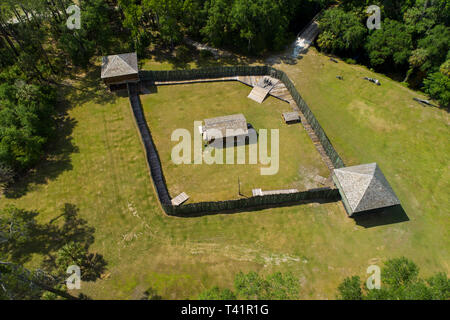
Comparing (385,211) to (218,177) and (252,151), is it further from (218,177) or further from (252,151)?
(218,177)

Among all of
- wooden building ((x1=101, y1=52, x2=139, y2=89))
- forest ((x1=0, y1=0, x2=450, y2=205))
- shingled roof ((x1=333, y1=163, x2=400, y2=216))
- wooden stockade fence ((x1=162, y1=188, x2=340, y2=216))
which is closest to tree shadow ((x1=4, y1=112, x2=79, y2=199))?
forest ((x1=0, y1=0, x2=450, y2=205))

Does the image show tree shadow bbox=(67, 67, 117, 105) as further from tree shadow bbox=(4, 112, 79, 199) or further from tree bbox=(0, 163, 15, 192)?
tree bbox=(0, 163, 15, 192)

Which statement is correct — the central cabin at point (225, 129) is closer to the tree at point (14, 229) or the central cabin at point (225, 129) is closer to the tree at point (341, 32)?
the tree at point (14, 229)

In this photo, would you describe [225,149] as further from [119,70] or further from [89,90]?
[89,90]

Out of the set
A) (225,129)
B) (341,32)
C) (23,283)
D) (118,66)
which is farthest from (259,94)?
(23,283)

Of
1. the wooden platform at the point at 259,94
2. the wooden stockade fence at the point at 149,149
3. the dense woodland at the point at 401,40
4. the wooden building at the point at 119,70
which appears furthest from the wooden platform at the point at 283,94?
the dense woodland at the point at 401,40
